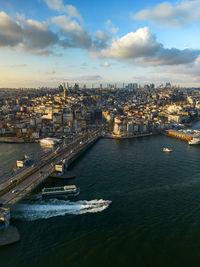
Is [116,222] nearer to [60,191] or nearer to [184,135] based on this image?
[60,191]

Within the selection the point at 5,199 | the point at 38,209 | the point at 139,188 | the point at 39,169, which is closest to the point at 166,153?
the point at 139,188

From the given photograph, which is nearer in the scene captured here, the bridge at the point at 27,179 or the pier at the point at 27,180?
the pier at the point at 27,180

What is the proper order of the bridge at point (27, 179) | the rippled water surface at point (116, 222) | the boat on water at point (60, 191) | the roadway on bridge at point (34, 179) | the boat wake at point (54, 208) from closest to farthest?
the rippled water surface at point (116, 222)
the boat wake at point (54, 208)
the bridge at point (27, 179)
the roadway on bridge at point (34, 179)
the boat on water at point (60, 191)

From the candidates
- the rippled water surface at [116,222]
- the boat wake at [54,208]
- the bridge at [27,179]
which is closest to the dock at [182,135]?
the rippled water surface at [116,222]

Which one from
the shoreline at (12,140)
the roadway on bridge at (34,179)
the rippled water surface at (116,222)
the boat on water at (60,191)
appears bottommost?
the rippled water surface at (116,222)

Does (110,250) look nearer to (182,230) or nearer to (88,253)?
(88,253)

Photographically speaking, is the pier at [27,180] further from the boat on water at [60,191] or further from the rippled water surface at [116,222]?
the boat on water at [60,191]

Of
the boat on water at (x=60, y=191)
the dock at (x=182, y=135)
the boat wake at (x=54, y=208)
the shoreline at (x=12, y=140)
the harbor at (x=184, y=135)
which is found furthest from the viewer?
the dock at (x=182, y=135)
